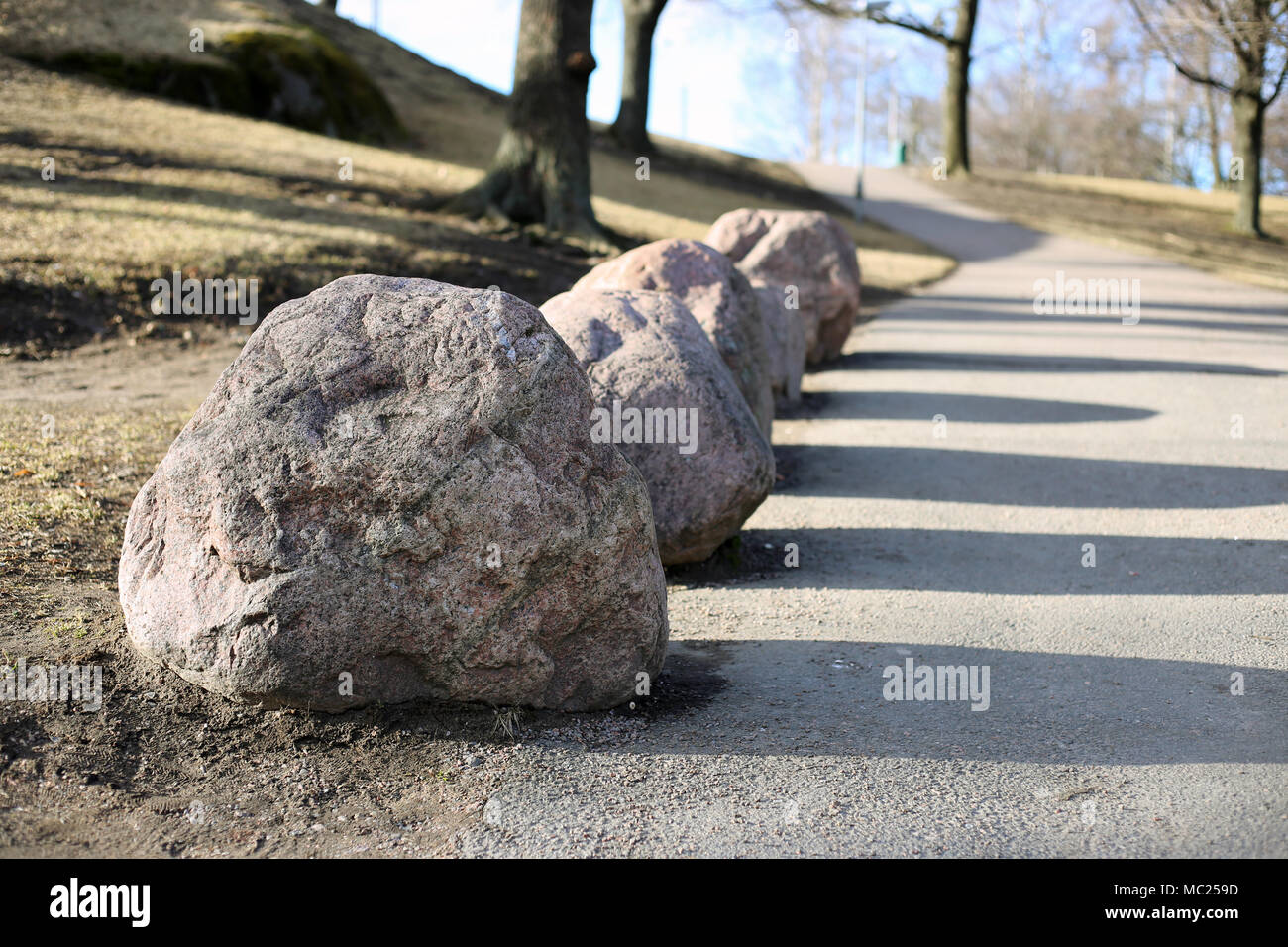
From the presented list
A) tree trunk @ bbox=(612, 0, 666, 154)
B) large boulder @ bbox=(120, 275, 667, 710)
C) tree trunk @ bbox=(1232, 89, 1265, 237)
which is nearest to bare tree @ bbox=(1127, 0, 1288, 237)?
tree trunk @ bbox=(1232, 89, 1265, 237)

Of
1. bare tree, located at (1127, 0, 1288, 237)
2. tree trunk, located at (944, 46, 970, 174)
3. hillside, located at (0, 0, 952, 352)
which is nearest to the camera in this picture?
hillside, located at (0, 0, 952, 352)

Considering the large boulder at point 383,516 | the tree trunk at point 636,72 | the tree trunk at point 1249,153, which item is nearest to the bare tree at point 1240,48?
the tree trunk at point 1249,153

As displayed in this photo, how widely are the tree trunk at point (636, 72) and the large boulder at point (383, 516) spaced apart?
85.9 feet

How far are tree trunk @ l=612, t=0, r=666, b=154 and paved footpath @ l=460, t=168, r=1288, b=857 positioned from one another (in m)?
20.1

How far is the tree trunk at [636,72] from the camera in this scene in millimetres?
28281

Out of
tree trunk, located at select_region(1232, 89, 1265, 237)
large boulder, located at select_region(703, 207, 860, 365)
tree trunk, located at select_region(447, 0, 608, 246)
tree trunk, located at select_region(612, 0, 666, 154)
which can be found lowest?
large boulder, located at select_region(703, 207, 860, 365)

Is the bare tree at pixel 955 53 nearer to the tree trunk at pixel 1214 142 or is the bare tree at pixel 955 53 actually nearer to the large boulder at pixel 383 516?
the tree trunk at pixel 1214 142

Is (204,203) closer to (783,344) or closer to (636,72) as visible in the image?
(783,344)

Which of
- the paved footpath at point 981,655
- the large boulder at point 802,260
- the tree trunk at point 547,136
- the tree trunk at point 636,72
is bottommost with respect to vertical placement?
the paved footpath at point 981,655

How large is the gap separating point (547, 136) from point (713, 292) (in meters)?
8.86

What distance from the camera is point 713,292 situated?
7.82m

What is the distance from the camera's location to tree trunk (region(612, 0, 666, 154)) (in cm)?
2828

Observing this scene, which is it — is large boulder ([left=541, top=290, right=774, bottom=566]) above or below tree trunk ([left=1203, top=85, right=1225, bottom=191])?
below

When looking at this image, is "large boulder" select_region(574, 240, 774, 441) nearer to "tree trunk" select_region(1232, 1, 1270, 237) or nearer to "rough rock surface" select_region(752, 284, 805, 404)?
"rough rock surface" select_region(752, 284, 805, 404)
